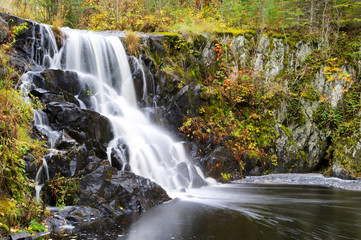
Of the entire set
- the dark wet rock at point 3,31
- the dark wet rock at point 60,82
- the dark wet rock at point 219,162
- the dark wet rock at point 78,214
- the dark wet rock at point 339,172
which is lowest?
the dark wet rock at point 339,172

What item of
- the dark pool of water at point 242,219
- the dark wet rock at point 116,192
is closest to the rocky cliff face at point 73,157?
the dark wet rock at point 116,192

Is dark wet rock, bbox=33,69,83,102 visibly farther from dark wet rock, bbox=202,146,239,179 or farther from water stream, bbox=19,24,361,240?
dark wet rock, bbox=202,146,239,179

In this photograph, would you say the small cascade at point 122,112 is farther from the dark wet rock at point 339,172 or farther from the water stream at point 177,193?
the dark wet rock at point 339,172

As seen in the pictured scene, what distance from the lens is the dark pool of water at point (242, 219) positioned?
4664mm

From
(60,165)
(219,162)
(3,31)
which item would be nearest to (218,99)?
(219,162)

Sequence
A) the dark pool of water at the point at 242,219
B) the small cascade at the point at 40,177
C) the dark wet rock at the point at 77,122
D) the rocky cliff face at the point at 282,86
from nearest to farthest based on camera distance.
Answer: the dark pool of water at the point at 242,219, the small cascade at the point at 40,177, the dark wet rock at the point at 77,122, the rocky cliff face at the point at 282,86

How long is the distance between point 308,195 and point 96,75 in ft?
27.0

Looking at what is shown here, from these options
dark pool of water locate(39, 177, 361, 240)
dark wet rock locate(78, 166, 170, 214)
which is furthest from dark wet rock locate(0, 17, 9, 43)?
dark pool of water locate(39, 177, 361, 240)

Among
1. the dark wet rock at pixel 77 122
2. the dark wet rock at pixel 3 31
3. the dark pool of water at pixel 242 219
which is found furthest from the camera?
the dark wet rock at pixel 3 31

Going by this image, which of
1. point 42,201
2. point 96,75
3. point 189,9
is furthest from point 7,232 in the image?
point 189,9

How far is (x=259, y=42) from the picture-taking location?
550 inches

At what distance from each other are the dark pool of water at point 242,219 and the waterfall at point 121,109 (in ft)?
3.23

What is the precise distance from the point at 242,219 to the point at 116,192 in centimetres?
273

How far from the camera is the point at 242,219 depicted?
18.2 feet
